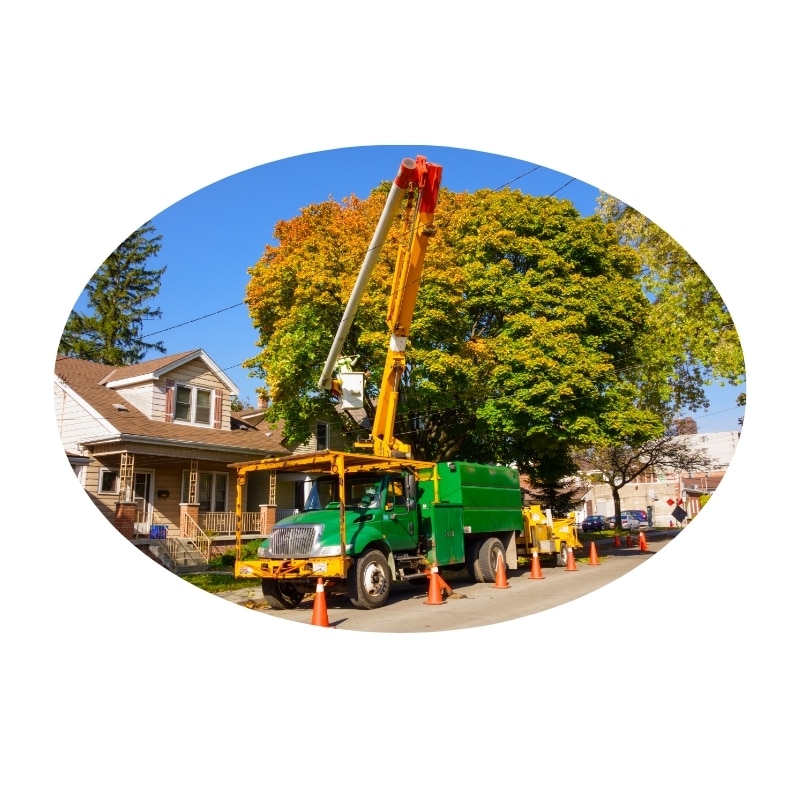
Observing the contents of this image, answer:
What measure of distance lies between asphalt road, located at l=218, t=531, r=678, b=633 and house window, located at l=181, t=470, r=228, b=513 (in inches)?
250

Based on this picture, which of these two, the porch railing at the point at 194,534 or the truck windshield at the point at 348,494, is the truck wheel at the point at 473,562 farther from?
the porch railing at the point at 194,534

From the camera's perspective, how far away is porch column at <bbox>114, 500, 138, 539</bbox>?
10782 millimetres

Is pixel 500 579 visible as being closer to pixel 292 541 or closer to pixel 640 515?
pixel 292 541

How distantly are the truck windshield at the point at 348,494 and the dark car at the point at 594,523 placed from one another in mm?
8591

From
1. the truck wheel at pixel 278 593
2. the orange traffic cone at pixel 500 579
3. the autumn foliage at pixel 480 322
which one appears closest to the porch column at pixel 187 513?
the autumn foliage at pixel 480 322

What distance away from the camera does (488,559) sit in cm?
1155

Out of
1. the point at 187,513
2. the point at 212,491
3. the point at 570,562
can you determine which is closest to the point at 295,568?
the point at 570,562

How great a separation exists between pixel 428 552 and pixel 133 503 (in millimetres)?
6364

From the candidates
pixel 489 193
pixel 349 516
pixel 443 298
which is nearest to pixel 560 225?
pixel 489 193

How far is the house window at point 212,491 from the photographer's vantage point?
55.8 ft

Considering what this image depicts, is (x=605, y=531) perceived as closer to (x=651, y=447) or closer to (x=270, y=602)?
(x=651, y=447)

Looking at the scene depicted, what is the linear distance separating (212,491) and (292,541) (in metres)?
9.11

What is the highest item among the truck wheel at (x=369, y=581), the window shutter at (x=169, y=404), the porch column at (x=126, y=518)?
the window shutter at (x=169, y=404)

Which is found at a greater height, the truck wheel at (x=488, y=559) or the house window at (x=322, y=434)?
the house window at (x=322, y=434)
